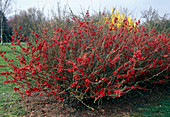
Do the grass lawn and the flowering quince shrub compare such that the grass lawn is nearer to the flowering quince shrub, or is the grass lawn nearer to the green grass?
the green grass

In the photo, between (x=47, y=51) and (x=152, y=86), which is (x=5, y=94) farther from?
(x=152, y=86)

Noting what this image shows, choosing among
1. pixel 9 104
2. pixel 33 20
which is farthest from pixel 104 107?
pixel 33 20

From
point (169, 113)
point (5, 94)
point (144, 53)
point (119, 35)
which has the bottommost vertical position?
point (169, 113)

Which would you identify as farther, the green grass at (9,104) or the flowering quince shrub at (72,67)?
the green grass at (9,104)

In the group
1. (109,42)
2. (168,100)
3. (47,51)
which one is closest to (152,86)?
(168,100)

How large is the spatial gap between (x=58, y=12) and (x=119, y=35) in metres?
2.64

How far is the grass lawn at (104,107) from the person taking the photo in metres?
3.70

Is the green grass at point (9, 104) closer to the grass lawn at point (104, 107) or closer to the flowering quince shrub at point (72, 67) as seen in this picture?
the grass lawn at point (104, 107)

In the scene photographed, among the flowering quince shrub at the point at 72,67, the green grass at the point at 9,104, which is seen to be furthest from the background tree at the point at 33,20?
the green grass at the point at 9,104

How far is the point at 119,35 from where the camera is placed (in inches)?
182

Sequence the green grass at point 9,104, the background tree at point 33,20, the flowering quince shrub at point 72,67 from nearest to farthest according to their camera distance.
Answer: the flowering quince shrub at point 72,67 < the green grass at point 9,104 < the background tree at point 33,20

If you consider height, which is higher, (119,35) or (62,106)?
(119,35)

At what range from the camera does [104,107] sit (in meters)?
4.00

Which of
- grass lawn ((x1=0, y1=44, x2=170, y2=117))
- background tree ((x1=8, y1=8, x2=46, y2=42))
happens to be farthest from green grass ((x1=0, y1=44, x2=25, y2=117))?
background tree ((x1=8, y1=8, x2=46, y2=42))
